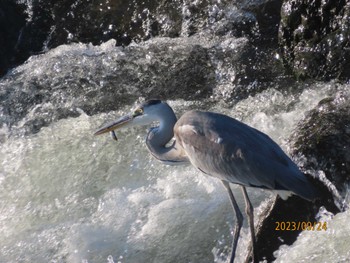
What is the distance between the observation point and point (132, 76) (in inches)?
229

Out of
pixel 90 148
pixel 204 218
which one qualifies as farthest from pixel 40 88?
pixel 204 218

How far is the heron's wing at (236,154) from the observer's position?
3.62 metres

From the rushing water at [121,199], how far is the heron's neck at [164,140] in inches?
15.4

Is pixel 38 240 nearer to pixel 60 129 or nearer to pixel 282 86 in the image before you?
pixel 60 129

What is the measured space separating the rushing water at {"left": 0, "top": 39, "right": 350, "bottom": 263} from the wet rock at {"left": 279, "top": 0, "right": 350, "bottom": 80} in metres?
0.14

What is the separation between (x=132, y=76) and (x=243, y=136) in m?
A: 2.23

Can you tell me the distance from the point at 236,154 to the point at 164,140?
57 centimetres

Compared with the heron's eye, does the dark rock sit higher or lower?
higher

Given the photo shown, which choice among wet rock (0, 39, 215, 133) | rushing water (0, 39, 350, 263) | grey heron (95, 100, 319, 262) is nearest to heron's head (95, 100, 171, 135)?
grey heron (95, 100, 319, 262)

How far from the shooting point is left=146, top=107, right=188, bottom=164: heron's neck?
13.4 ft

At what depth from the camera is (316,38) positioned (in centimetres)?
520
